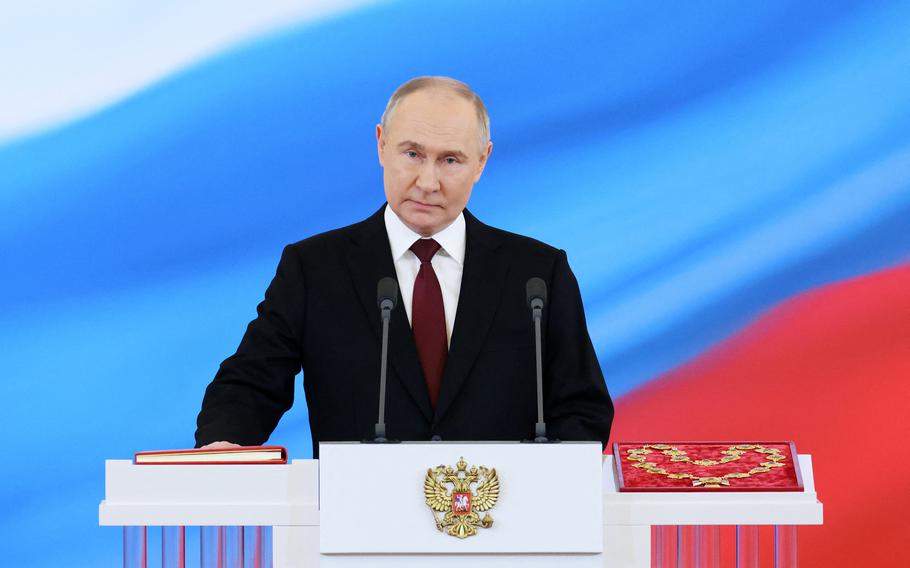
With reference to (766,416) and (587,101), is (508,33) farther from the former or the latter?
(766,416)

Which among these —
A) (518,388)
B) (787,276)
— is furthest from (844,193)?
(518,388)

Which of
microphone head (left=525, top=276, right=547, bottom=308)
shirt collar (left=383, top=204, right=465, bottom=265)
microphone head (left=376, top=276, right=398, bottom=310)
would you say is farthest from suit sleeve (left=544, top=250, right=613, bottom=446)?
microphone head (left=376, top=276, right=398, bottom=310)

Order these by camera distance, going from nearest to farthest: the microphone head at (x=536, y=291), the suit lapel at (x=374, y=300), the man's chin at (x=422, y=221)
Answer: the microphone head at (x=536, y=291), the suit lapel at (x=374, y=300), the man's chin at (x=422, y=221)

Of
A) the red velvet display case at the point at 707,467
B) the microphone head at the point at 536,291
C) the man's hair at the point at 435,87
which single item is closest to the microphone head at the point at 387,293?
the microphone head at the point at 536,291

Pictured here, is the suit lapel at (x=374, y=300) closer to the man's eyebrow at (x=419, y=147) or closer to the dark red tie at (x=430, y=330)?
the dark red tie at (x=430, y=330)

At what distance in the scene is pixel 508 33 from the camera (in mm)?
4484

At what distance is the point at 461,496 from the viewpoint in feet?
6.85

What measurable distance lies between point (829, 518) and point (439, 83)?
2346 mm

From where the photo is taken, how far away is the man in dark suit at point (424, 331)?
2.74 meters

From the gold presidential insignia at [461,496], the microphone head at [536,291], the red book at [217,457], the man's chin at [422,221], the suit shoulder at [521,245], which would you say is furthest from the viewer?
the suit shoulder at [521,245]

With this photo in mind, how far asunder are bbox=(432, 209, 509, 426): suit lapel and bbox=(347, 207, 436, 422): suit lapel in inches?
2.1

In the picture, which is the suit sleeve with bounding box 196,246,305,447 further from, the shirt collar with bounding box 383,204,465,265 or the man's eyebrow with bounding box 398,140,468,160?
the man's eyebrow with bounding box 398,140,468,160

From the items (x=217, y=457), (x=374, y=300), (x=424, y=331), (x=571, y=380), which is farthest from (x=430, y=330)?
(x=217, y=457)

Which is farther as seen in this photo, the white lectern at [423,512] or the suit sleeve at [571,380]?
the suit sleeve at [571,380]
